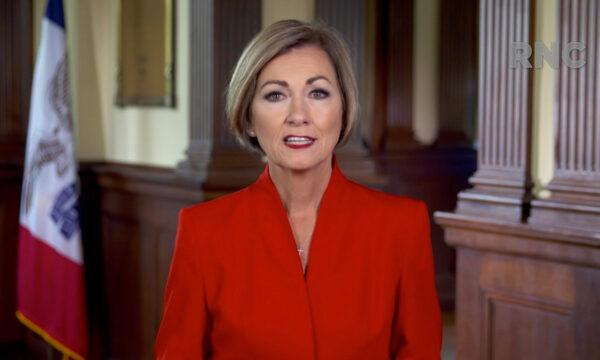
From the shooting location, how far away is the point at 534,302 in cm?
347

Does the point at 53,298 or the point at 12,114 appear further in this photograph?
the point at 12,114

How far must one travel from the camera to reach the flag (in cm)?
506

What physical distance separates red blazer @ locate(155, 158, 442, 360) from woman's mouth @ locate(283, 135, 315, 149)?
0.42ft

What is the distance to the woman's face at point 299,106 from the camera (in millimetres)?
1709

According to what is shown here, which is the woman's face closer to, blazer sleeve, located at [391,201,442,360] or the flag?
blazer sleeve, located at [391,201,442,360]

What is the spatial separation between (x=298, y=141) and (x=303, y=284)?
0.26 metres

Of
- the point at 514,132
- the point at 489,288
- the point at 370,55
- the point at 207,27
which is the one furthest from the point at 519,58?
the point at 370,55

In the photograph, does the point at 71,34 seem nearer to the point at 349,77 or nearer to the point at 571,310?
the point at 571,310

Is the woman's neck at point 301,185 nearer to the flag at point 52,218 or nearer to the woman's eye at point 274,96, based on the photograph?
the woman's eye at point 274,96

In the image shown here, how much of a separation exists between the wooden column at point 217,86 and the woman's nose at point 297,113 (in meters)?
2.90

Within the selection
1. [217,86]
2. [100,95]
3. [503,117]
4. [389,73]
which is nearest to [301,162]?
[503,117]

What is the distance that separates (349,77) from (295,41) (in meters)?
0.14

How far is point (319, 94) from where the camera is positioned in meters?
1.73

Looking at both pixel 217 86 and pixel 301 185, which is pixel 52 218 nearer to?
pixel 217 86
